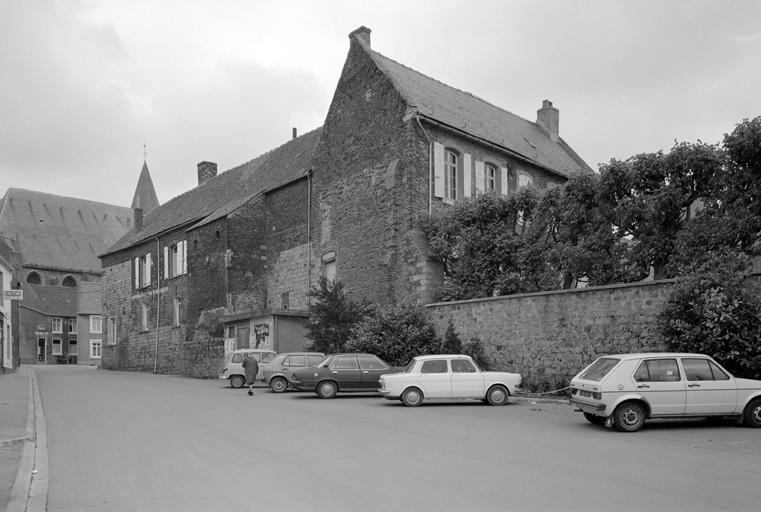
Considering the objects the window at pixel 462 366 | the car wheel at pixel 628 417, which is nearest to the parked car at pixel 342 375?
the window at pixel 462 366

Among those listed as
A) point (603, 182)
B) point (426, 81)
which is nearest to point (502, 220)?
point (603, 182)

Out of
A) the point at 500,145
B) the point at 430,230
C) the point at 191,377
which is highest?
the point at 500,145

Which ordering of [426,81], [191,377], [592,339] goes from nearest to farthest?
[592,339] → [426,81] → [191,377]

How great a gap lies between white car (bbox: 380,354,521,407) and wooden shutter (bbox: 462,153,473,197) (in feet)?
38.4

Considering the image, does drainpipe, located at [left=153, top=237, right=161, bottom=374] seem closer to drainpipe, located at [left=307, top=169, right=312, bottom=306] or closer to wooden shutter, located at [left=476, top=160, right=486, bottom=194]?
drainpipe, located at [left=307, top=169, right=312, bottom=306]

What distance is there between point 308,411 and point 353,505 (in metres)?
9.19

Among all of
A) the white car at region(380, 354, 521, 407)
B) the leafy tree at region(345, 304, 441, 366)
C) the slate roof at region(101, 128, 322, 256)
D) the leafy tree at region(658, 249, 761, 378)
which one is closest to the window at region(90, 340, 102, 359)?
the slate roof at region(101, 128, 322, 256)

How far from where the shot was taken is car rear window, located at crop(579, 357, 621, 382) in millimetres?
11742

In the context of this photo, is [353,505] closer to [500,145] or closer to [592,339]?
[592,339]

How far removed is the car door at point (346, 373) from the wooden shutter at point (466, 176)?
10238mm

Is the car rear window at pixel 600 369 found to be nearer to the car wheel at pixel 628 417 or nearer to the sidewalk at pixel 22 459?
the car wheel at pixel 628 417

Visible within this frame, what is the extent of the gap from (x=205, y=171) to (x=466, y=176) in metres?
27.6

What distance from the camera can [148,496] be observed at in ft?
22.3

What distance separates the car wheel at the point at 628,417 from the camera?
11.2 metres
